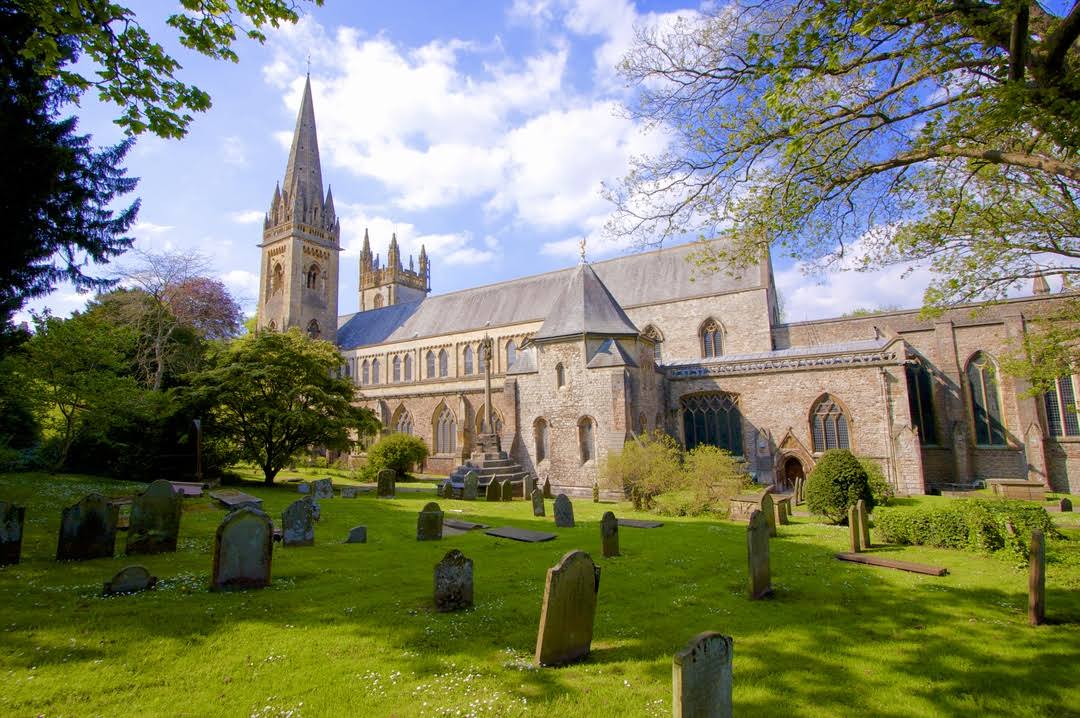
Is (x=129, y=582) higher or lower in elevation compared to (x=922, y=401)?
lower

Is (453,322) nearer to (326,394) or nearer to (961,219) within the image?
(326,394)

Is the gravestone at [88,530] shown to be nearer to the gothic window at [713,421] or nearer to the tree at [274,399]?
the tree at [274,399]

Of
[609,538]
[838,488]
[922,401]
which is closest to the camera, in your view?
[609,538]

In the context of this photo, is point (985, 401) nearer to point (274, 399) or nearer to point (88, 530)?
point (274, 399)

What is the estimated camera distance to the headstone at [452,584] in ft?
20.9

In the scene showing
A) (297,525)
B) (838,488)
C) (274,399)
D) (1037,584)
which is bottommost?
(1037,584)

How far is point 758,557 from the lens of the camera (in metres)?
7.06

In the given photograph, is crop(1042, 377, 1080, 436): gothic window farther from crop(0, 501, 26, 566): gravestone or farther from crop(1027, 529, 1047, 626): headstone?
crop(0, 501, 26, 566): gravestone

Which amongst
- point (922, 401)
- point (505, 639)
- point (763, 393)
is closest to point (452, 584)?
point (505, 639)

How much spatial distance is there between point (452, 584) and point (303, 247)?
43.5 metres

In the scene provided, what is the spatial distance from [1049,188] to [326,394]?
20.2m

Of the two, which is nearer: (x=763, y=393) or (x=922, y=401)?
(x=763, y=393)

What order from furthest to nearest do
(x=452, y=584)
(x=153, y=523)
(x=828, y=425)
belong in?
(x=828, y=425) → (x=153, y=523) → (x=452, y=584)

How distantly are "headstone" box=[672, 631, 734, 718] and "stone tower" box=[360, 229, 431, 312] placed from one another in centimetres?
5579
